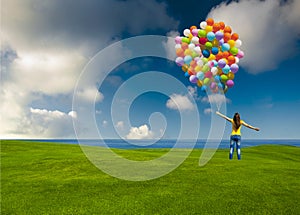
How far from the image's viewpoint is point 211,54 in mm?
14484

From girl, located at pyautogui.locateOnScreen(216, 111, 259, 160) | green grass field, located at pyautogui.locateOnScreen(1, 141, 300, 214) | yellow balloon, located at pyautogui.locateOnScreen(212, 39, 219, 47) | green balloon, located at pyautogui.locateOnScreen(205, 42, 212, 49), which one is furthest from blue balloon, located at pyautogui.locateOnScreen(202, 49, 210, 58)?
green grass field, located at pyautogui.locateOnScreen(1, 141, 300, 214)

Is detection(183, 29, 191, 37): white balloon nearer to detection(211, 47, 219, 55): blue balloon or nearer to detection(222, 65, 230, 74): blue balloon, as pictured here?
detection(211, 47, 219, 55): blue balloon

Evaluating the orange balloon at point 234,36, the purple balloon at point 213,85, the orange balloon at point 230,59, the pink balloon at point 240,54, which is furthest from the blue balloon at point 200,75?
the orange balloon at point 234,36

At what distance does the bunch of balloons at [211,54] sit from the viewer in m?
14.1

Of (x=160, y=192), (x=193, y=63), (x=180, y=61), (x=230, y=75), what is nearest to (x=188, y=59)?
(x=193, y=63)

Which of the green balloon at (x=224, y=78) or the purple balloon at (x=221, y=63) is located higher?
the purple balloon at (x=221, y=63)

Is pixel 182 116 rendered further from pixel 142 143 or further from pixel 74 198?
pixel 74 198

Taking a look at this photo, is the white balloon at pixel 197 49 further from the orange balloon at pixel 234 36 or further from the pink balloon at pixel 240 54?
the pink balloon at pixel 240 54

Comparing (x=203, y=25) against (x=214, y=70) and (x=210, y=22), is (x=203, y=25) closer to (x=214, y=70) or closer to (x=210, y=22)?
(x=210, y=22)

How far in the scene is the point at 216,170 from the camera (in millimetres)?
14375

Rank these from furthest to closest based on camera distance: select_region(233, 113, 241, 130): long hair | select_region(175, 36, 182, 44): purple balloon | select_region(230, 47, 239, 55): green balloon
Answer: select_region(175, 36, 182, 44): purple balloon < select_region(230, 47, 239, 55): green balloon < select_region(233, 113, 241, 130): long hair

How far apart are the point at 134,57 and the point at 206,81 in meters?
4.39

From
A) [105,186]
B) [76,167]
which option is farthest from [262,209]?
[76,167]

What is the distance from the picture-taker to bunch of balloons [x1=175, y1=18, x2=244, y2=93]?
46.4 ft
